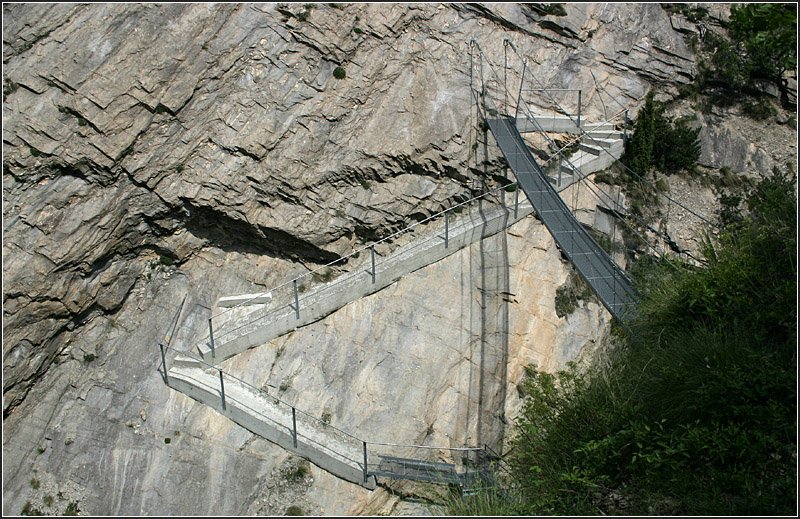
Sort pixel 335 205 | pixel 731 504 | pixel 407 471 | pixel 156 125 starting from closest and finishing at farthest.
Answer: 1. pixel 731 504
2. pixel 407 471
3. pixel 156 125
4. pixel 335 205

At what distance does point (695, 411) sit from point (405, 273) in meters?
6.78

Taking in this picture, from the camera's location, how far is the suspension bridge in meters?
13.1

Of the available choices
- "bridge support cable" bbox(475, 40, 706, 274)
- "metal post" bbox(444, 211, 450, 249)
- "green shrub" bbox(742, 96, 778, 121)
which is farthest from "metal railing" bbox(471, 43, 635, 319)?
"green shrub" bbox(742, 96, 778, 121)

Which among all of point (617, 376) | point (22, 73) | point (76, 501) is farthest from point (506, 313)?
point (22, 73)

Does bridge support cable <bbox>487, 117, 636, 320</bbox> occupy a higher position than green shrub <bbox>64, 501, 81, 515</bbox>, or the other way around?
bridge support cable <bbox>487, 117, 636, 320</bbox>

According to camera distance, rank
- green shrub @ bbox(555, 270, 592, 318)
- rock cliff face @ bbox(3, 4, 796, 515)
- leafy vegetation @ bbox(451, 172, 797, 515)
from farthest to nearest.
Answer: green shrub @ bbox(555, 270, 592, 318) < rock cliff face @ bbox(3, 4, 796, 515) < leafy vegetation @ bbox(451, 172, 797, 515)

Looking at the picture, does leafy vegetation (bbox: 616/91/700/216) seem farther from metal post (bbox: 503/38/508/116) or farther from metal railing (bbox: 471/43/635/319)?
metal post (bbox: 503/38/508/116)

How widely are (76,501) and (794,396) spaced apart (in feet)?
34.1

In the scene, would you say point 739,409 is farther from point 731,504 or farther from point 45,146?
point 45,146

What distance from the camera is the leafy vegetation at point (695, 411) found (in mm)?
8773

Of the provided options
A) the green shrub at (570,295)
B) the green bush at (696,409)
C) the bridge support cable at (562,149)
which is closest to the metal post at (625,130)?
the bridge support cable at (562,149)

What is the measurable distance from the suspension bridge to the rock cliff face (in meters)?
0.28

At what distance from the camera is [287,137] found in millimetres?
15094

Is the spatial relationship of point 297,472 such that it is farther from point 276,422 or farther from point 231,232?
point 231,232
